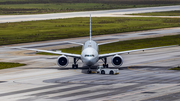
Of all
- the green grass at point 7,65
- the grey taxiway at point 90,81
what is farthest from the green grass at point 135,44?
the green grass at point 7,65

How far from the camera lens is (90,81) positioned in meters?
48.0

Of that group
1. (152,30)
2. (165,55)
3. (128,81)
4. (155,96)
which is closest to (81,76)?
(128,81)

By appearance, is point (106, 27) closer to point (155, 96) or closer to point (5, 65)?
point (5, 65)

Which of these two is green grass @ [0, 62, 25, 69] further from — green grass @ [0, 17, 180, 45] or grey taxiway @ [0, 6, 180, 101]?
green grass @ [0, 17, 180, 45]

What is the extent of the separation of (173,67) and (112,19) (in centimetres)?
10067

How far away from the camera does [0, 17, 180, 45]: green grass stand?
108950 mm

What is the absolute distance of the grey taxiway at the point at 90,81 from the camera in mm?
39478

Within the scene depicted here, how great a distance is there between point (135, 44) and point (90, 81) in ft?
148

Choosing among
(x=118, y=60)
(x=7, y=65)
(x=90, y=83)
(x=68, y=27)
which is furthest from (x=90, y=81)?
(x=68, y=27)

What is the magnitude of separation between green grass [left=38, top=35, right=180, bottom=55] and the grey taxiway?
8.96 m

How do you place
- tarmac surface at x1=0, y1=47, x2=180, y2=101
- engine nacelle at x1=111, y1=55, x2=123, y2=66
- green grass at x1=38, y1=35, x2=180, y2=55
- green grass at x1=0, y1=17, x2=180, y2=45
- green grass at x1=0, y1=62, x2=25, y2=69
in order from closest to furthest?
1. tarmac surface at x1=0, y1=47, x2=180, y2=101
2. engine nacelle at x1=111, y1=55, x2=123, y2=66
3. green grass at x1=0, y1=62, x2=25, y2=69
4. green grass at x1=38, y1=35, x2=180, y2=55
5. green grass at x1=0, y1=17, x2=180, y2=45

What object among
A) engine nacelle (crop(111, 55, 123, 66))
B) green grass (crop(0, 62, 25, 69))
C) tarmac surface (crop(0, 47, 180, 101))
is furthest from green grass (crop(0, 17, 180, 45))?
engine nacelle (crop(111, 55, 123, 66))

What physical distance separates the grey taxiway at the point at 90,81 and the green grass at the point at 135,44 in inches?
353

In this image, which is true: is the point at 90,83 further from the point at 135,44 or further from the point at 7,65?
the point at 135,44
